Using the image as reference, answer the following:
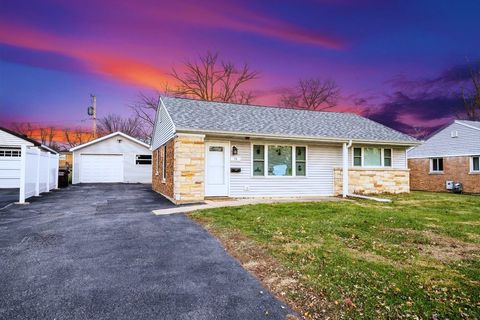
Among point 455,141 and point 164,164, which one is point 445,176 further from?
point 164,164

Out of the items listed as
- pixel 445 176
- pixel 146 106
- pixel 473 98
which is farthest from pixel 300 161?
pixel 473 98

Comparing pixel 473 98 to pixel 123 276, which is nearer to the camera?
pixel 123 276

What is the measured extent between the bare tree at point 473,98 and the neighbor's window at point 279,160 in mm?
27929

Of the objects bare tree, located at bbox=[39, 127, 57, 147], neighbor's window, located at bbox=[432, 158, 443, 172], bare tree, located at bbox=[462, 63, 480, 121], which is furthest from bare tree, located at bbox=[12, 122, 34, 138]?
bare tree, located at bbox=[462, 63, 480, 121]

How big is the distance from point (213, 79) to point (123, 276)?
29143mm

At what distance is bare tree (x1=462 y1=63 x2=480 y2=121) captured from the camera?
92.4ft

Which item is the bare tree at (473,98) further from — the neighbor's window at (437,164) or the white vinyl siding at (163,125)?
the white vinyl siding at (163,125)

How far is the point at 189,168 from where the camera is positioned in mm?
10469

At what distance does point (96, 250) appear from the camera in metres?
4.81

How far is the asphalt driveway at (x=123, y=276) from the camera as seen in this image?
285 cm

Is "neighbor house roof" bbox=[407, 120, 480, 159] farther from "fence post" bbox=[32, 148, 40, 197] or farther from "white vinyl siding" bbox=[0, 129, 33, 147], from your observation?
"white vinyl siding" bbox=[0, 129, 33, 147]

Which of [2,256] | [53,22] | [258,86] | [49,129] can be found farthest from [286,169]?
[49,129]

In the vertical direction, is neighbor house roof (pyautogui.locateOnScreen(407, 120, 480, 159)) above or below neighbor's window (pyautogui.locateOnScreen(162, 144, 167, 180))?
above

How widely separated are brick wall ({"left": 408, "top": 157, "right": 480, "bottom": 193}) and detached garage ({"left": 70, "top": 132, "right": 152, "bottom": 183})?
891 inches
